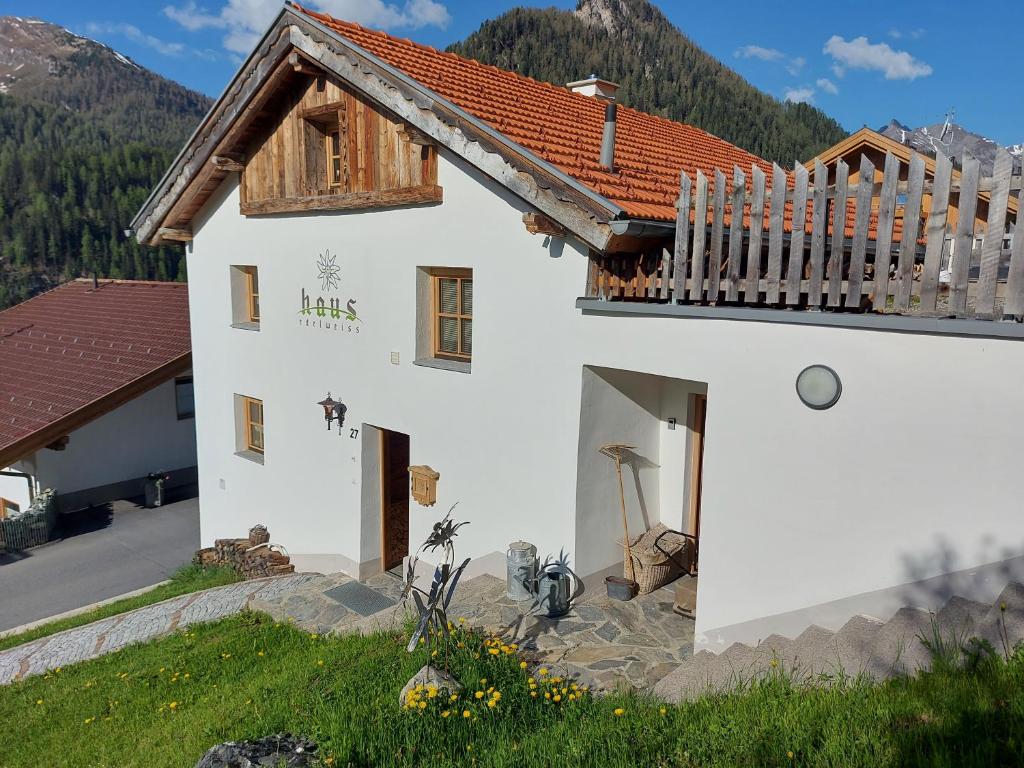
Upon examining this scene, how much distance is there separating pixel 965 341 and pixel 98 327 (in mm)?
20364

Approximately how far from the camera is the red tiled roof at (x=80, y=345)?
15625 millimetres

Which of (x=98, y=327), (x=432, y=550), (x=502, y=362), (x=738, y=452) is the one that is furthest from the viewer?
(x=98, y=327)

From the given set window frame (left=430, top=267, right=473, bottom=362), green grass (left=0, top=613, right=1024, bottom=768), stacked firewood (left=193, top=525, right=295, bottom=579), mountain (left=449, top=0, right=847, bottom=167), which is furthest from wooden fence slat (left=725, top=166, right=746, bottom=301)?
mountain (left=449, top=0, right=847, bottom=167)

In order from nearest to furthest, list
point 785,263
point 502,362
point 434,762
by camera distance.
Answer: point 434,762 < point 785,263 < point 502,362

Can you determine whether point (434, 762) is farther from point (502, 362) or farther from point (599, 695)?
point (502, 362)

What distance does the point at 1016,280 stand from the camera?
4469 mm

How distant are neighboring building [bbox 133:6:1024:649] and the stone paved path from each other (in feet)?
3.43

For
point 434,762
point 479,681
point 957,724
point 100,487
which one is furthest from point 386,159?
point 100,487

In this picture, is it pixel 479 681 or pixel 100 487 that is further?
pixel 100 487

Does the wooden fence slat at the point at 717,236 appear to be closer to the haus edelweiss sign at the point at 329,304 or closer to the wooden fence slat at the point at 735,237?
the wooden fence slat at the point at 735,237

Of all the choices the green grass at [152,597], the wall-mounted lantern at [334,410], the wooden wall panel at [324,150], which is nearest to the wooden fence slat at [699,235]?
the wooden wall panel at [324,150]

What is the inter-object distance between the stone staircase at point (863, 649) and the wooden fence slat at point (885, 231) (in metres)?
2.10

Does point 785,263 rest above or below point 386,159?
below

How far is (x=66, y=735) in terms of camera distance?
238 inches
